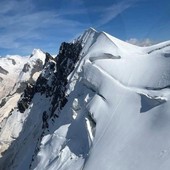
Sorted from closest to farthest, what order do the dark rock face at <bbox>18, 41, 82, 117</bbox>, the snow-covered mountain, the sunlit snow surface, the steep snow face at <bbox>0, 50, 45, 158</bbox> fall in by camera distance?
the sunlit snow surface → the snow-covered mountain → the dark rock face at <bbox>18, 41, 82, 117</bbox> → the steep snow face at <bbox>0, 50, 45, 158</bbox>

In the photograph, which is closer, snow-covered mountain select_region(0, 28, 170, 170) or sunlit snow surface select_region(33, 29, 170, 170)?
sunlit snow surface select_region(33, 29, 170, 170)

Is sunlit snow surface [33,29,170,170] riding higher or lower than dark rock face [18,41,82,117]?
lower

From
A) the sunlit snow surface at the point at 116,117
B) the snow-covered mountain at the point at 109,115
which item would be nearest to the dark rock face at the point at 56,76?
the snow-covered mountain at the point at 109,115

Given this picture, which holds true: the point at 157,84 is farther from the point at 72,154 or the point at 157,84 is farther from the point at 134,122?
the point at 72,154

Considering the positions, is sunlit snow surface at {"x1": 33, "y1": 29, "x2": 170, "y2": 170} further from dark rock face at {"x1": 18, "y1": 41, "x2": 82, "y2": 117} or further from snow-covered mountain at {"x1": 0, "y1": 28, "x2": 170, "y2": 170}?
dark rock face at {"x1": 18, "y1": 41, "x2": 82, "y2": 117}

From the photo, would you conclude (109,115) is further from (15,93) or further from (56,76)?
(15,93)

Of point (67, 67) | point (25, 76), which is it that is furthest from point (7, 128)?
point (25, 76)

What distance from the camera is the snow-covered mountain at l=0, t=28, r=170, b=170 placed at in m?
22.2

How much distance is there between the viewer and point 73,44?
53.8 meters

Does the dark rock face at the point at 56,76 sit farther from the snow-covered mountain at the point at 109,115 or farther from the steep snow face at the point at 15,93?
the steep snow face at the point at 15,93

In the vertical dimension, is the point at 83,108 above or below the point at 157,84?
below

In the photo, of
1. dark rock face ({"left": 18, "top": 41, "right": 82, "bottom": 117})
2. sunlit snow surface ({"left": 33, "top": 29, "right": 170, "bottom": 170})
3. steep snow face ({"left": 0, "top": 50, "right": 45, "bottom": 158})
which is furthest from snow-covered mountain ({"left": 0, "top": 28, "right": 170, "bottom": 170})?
steep snow face ({"left": 0, "top": 50, "right": 45, "bottom": 158})

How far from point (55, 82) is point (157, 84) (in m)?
26.2

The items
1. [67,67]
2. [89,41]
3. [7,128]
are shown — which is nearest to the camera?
[89,41]
